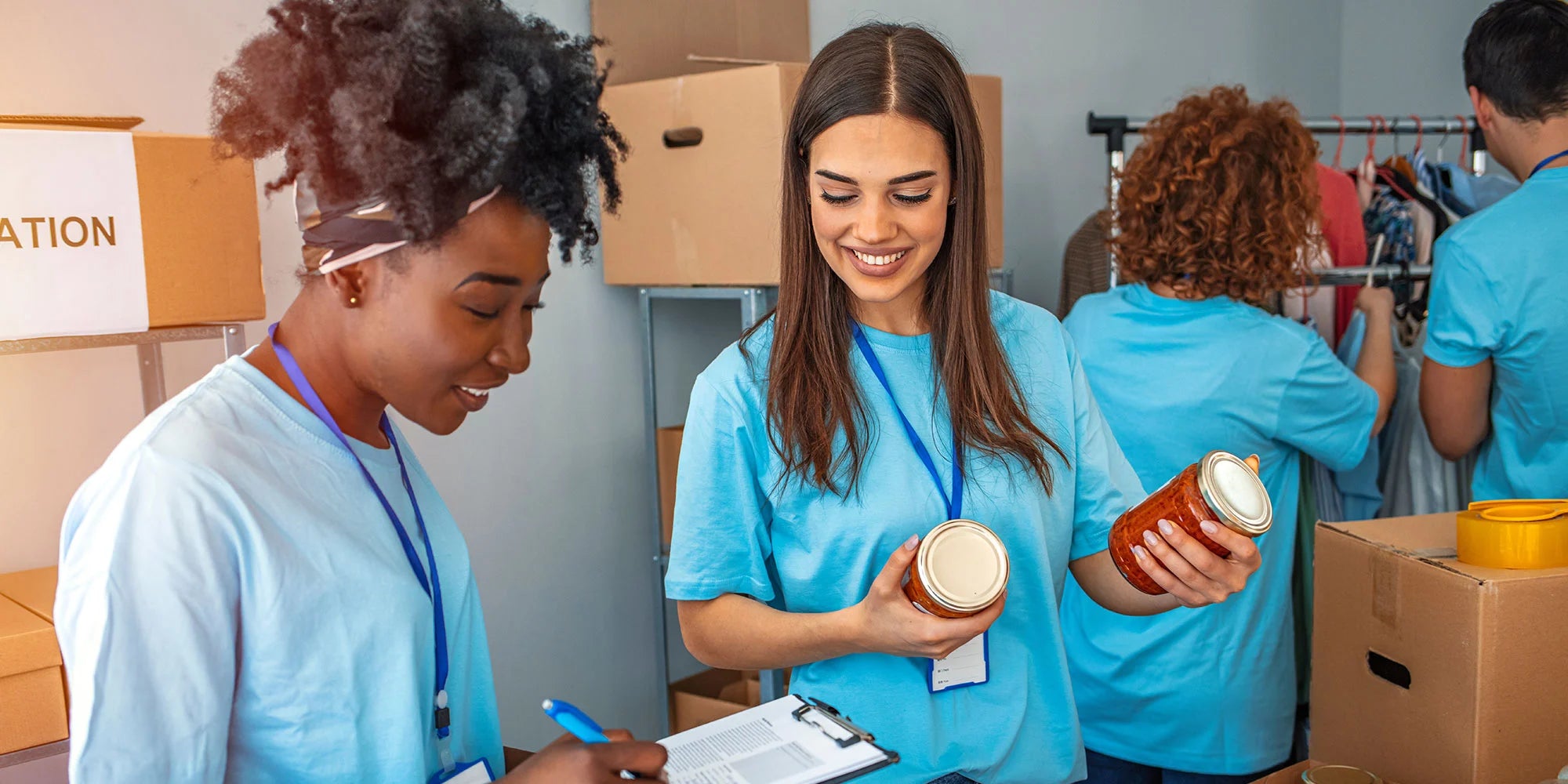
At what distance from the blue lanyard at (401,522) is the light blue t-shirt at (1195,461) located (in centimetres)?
120

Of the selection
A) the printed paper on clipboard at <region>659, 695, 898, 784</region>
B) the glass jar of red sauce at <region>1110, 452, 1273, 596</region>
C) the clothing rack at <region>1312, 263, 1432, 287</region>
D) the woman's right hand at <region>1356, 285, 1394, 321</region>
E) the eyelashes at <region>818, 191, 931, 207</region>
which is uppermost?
the eyelashes at <region>818, 191, 931, 207</region>

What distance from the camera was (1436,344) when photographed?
205 centimetres

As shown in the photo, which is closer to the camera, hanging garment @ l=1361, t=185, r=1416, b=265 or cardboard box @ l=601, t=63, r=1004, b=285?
cardboard box @ l=601, t=63, r=1004, b=285

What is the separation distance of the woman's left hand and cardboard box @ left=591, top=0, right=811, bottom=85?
1.59 meters

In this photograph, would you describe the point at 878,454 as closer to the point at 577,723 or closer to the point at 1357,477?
the point at 577,723

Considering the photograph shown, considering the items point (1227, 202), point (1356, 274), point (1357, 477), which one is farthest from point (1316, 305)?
point (1227, 202)

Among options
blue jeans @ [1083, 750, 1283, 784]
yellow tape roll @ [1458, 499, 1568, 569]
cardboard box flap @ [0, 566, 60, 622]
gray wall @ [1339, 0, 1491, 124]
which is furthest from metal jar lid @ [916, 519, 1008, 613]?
gray wall @ [1339, 0, 1491, 124]

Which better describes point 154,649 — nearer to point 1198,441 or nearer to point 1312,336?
point 1198,441

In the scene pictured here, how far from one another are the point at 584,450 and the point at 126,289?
1.18 metres

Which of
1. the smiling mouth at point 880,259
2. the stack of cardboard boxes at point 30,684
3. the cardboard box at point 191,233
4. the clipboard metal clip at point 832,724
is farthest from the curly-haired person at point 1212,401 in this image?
the stack of cardboard boxes at point 30,684

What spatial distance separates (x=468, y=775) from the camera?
890 millimetres

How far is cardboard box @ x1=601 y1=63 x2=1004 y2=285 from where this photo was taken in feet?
6.88

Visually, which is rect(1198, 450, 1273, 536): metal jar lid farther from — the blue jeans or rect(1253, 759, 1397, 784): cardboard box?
the blue jeans

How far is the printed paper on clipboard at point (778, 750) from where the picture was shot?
2.85 ft
